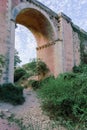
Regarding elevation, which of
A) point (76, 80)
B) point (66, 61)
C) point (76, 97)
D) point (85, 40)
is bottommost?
point (76, 97)

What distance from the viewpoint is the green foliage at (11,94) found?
9016 millimetres

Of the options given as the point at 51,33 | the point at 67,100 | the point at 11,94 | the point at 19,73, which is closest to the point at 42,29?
the point at 51,33

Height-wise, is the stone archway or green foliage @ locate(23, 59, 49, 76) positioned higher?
the stone archway

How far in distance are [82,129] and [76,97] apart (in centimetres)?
116

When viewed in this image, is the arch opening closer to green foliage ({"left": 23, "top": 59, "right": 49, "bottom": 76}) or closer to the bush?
green foliage ({"left": 23, "top": 59, "right": 49, "bottom": 76})

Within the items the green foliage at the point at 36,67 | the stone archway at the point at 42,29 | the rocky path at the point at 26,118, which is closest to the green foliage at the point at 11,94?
the rocky path at the point at 26,118

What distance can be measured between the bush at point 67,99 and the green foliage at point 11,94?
217 centimetres

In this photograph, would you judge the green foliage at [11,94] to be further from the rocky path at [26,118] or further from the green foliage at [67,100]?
the green foliage at [67,100]

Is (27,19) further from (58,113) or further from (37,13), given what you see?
(58,113)

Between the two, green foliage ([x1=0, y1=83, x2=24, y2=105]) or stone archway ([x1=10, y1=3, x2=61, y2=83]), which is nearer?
green foliage ([x1=0, y1=83, x2=24, y2=105])

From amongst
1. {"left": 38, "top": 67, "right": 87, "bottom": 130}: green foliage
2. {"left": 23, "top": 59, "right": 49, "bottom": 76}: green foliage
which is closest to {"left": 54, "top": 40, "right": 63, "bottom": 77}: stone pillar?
{"left": 23, "top": 59, "right": 49, "bottom": 76}: green foliage

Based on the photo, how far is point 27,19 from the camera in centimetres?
1495

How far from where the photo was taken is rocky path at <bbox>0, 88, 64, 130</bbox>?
5.79m

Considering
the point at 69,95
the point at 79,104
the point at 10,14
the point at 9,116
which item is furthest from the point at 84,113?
the point at 10,14
